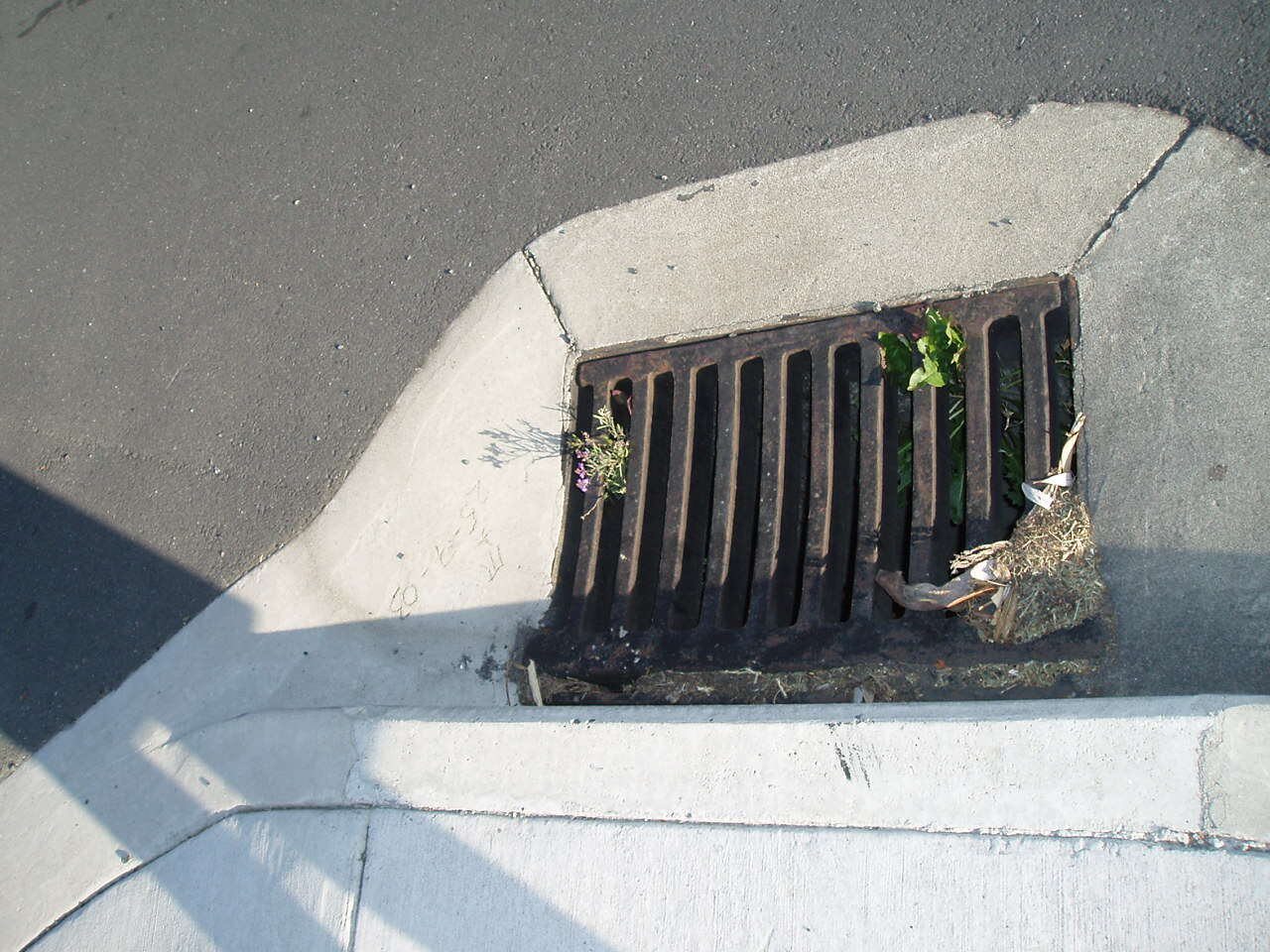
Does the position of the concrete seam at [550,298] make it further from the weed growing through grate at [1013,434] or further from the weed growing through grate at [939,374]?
the weed growing through grate at [1013,434]

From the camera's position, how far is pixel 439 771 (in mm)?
2188

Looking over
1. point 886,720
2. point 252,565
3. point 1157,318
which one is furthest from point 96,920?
point 1157,318

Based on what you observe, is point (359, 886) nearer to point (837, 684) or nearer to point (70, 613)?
point (837, 684)

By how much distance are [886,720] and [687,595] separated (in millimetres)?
821

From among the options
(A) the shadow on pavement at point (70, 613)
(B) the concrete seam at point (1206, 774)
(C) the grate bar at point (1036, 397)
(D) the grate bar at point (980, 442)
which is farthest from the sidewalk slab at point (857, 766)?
(A) the shadow on pavement at point (70, 613)

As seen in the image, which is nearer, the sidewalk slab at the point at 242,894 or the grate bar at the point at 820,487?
the sidewalk slab at the point at 242,894

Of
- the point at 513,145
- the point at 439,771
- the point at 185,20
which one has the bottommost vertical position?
the point at 439,771

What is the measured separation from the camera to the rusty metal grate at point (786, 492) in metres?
2.27

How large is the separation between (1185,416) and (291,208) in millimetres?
3028

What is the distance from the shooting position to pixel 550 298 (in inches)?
111

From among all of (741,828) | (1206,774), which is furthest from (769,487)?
(1206,774)

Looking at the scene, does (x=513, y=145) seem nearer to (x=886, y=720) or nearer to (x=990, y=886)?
(x=886, y=720)

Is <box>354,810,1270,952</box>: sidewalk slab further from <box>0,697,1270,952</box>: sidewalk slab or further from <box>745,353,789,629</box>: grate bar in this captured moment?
<box>745,353,789,629</box>: grate bar

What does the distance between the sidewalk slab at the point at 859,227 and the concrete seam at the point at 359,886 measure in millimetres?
1608
